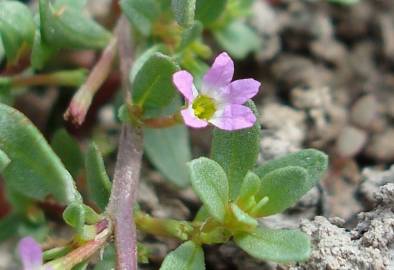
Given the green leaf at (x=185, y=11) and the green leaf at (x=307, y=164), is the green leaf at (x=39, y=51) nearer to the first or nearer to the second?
the green leaf at (x=185, y=11)

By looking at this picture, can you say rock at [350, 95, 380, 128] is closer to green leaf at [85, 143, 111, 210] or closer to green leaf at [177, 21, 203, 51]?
green leaf at [177, 21, 203, 51]

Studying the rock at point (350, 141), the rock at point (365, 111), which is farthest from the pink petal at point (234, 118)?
the rock at point (365, 111)

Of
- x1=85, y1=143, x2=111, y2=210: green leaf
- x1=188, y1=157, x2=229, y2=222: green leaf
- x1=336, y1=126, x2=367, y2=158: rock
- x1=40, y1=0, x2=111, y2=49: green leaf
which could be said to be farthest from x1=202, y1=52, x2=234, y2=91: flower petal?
x1=336, y1=126, x2=367, y2=158: rock

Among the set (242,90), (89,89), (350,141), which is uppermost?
(242,90)

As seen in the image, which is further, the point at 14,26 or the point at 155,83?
the point at 14,26

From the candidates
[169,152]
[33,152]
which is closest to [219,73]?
[33,152]

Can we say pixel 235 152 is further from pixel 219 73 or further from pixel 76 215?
pixel 76 215

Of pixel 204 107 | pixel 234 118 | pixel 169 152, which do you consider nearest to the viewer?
pixel 234 118
